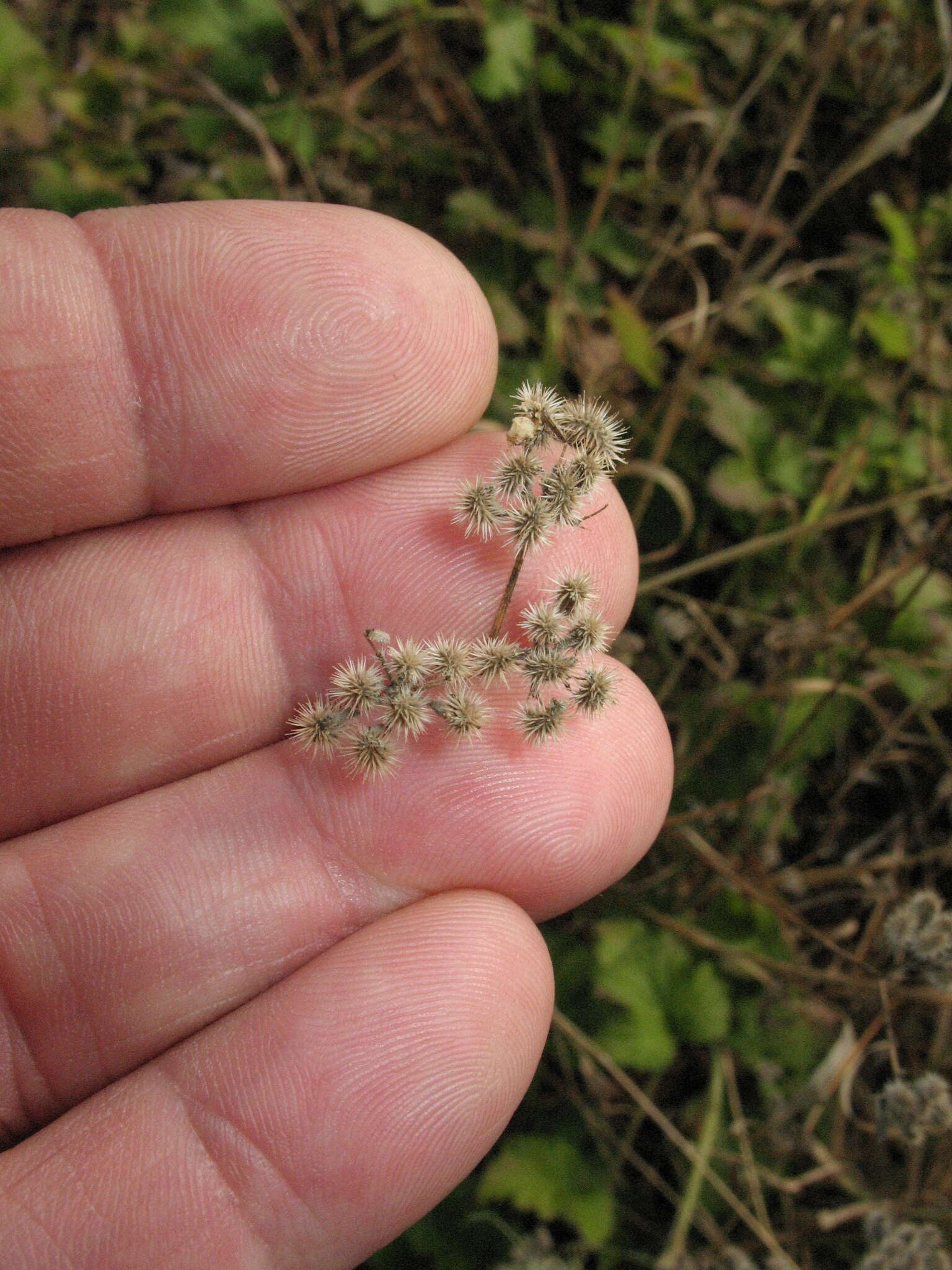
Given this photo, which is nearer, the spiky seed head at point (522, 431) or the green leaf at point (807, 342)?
the spiky seed head at point (522, 431)

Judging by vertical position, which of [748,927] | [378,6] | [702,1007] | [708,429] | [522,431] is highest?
[378,6]

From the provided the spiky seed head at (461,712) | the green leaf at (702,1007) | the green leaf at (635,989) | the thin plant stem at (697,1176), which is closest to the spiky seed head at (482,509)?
the spiky seed head at (461,712)

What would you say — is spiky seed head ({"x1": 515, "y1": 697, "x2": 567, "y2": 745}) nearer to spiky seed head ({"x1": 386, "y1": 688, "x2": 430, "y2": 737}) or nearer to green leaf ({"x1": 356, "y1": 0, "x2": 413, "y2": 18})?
spiky seed head ({"x1": 386, "y1": 688, "x2": 430, "y2": 737})

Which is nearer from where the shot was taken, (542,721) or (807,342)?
(542,721)

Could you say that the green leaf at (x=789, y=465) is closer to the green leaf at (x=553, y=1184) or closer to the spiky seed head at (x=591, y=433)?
the spiky seed head at (x=591, y=433)

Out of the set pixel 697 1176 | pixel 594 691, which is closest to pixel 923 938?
pixel 697 1176

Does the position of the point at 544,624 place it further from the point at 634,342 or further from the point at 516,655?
the point at 634,342

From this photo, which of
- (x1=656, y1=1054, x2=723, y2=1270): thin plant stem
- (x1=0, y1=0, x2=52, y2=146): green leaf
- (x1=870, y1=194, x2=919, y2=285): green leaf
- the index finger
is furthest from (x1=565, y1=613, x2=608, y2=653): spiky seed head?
(x1=0, y1=0, x2=52, y2=146): green leaf
